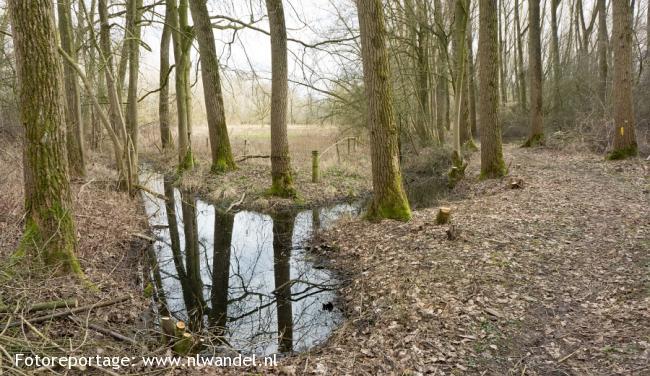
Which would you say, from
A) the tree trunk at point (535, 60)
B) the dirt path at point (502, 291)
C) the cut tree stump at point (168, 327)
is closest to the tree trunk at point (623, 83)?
the dirt path at point (502, 291)

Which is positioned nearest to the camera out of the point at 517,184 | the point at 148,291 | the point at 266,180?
the point at 148,291

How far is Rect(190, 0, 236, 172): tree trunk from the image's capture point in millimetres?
13469

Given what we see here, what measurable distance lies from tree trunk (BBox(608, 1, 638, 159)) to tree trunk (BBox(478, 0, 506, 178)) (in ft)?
11.4

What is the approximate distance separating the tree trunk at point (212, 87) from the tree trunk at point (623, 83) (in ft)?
37.6

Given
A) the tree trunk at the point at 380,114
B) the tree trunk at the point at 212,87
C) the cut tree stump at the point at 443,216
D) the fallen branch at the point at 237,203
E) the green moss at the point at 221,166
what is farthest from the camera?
the green moss at the point at 221,166

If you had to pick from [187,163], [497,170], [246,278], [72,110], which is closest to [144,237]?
[246,278]

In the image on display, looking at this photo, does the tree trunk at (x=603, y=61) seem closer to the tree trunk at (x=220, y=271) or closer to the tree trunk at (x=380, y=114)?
the tree trunk at (x=380, y=114)

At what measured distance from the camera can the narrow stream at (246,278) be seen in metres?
5.55

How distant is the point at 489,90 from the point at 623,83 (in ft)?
13.0

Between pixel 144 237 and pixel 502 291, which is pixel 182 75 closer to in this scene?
pixel 144 237

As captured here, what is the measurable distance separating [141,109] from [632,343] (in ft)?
85.2

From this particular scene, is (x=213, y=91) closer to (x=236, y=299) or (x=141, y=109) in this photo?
(x=236, y=299)

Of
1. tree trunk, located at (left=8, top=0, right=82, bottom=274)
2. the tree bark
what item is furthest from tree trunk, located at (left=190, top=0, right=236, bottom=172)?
the tree bark

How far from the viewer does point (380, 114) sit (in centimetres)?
784
